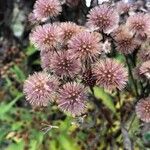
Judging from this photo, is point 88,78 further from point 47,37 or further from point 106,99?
point 106,99

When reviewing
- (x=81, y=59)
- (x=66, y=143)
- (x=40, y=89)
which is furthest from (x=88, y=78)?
(x=66, y=143)

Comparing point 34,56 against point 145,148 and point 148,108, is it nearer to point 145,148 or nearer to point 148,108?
point 145,148

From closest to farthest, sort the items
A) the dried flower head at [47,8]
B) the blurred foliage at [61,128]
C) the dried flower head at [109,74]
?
the dried flower head at [109,74] < the dried flower head at [47,8] < the blurred foliage at [61,128]

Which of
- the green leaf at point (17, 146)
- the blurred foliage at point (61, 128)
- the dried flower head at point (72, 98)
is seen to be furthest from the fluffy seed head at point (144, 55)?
the green leaf at point (17, 146)

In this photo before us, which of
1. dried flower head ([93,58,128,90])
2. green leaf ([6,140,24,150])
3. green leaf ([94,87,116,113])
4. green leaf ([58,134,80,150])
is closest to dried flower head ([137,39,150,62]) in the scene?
dried flower head ([93,58,128,90])

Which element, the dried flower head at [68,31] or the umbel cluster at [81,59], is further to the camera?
the dried flower head at [68,31]

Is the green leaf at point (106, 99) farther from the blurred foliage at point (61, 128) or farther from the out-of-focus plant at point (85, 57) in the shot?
the out-of-focus plant at point (85, 57)
